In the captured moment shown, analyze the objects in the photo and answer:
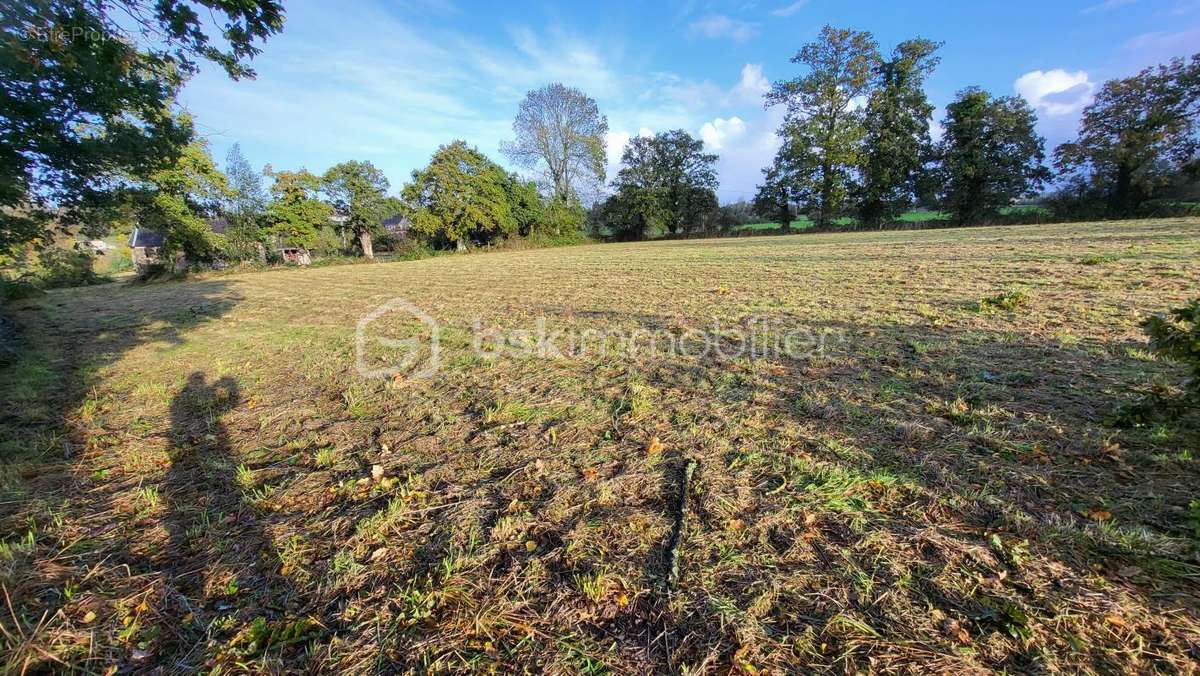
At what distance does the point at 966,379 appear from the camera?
12.1 feet

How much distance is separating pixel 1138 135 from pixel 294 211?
55626 mm

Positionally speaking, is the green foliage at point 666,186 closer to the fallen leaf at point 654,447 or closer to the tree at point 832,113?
the tree at point 832,113

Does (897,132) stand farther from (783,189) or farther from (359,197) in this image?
(359,197)

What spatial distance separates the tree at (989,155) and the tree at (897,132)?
2.28 m

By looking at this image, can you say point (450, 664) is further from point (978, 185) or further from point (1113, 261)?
point (978, 185)

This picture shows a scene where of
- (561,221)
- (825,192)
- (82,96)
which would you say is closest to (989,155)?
(825,192)

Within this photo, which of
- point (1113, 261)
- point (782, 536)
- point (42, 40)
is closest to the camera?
point (782, 536)

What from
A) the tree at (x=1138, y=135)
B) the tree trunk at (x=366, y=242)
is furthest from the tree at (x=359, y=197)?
the tree at (x=1138, y=135)

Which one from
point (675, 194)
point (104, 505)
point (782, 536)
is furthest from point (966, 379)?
point (675, 194)

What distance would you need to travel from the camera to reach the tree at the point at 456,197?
34469mm

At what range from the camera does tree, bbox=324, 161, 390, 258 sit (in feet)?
104

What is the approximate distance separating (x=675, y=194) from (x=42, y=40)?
4301 centimetres

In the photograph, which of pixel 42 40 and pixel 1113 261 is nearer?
pixel 42 40

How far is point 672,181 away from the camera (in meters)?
43.4
